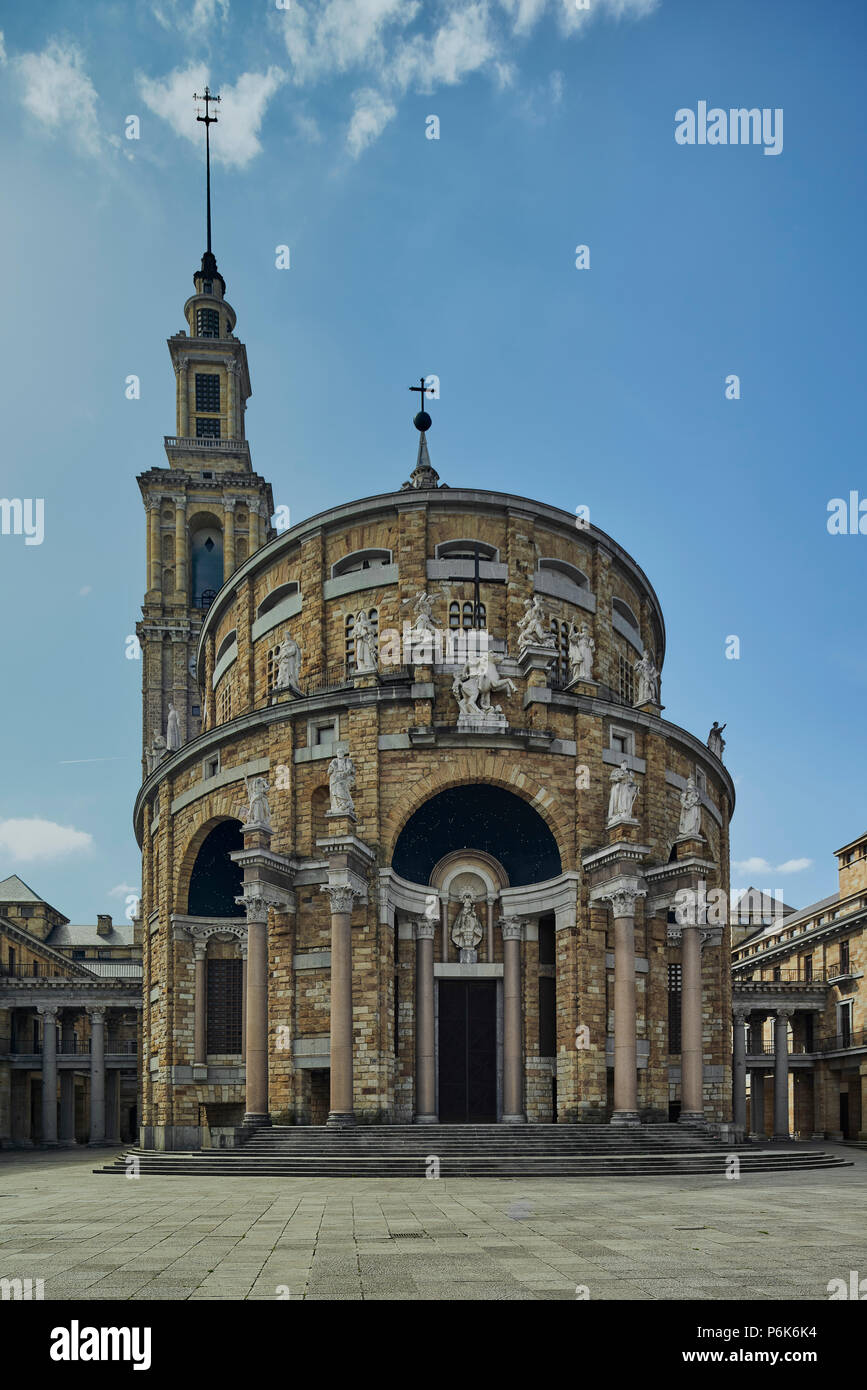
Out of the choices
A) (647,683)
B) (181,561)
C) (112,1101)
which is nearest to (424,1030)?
(647,683)

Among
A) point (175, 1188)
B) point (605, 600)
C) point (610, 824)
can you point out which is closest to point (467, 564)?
point (605, 600)

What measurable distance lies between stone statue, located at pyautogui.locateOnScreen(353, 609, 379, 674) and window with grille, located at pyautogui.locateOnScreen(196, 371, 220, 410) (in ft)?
165

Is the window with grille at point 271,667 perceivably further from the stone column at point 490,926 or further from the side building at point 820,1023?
the side building at point 820,1023

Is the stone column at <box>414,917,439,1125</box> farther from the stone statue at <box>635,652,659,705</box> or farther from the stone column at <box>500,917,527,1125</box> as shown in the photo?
the stone statue at <box>635,652,659,705</box>

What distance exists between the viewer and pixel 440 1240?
15.5 meters

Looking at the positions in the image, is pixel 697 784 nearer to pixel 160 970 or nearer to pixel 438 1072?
pixel 438 1072

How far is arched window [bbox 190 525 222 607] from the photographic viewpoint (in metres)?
81.2

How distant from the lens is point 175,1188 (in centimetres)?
2550

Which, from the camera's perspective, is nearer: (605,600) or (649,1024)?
(649,1024)

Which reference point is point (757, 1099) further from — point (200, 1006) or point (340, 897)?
point (340, 897)

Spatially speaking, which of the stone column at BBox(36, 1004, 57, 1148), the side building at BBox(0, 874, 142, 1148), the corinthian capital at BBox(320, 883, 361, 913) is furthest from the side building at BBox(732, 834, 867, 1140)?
the stone column at BBox(36, 1004, 57, 1148)

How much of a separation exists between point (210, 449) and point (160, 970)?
48.2 m

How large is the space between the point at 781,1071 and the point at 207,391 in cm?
5937

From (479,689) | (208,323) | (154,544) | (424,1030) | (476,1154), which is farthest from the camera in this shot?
(208,323)
